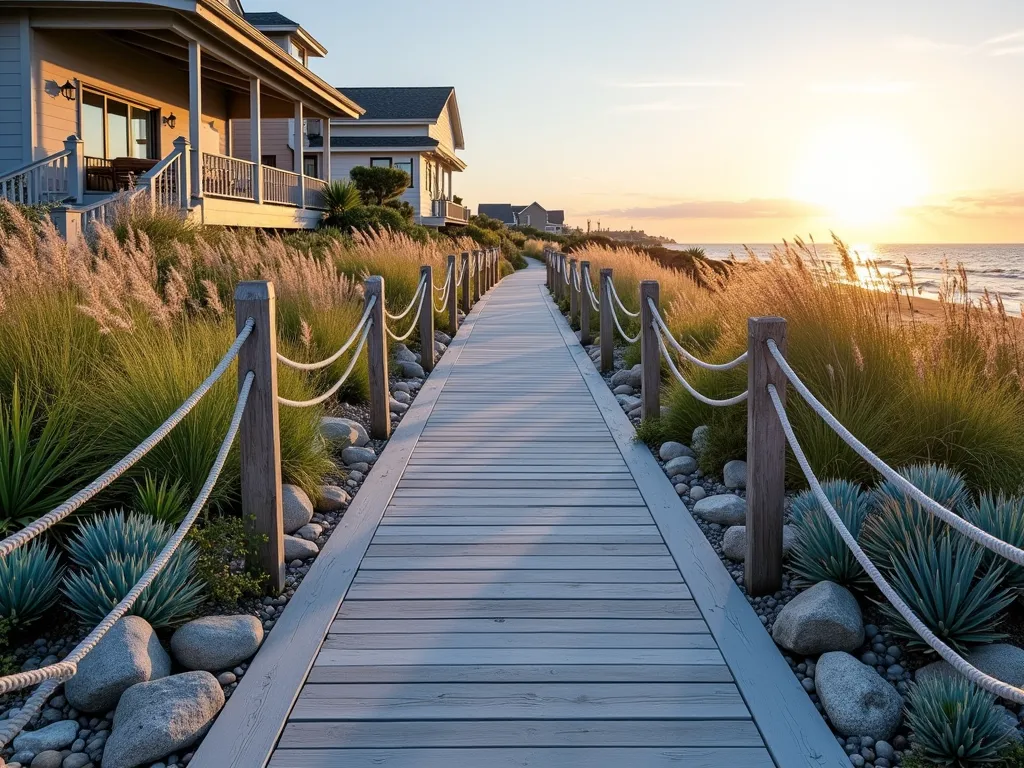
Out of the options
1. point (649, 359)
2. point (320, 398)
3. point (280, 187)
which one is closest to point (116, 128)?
point (280, 187)

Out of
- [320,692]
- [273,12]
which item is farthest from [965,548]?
[273,12]

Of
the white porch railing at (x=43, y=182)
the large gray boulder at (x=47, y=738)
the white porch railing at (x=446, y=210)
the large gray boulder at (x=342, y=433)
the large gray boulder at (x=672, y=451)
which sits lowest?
the large gray boulder at (x=47, y=738)

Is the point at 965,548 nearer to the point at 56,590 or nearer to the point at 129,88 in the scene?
the point at 56,590

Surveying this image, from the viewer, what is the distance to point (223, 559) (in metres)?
4.21

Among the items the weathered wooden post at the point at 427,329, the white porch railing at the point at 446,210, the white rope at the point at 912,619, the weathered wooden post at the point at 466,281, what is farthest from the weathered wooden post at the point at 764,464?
the white porch railing at the point at 446,210

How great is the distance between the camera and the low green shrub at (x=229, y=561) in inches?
161

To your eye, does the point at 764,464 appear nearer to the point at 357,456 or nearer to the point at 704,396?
the point at 704,396

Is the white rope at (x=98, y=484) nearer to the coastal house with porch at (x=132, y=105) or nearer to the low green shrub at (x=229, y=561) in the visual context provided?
the low green shrub at (x=229, y=561)

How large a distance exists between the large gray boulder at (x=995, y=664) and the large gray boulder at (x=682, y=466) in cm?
286

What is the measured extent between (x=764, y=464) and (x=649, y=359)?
3.47 metres

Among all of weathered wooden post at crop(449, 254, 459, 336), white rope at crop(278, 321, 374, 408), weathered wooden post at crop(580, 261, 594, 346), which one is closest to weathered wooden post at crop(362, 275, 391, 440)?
white rope at crop(278, 321, 374, 408)

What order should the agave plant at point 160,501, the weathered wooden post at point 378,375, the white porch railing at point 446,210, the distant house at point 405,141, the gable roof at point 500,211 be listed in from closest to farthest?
the agave plant at point 160,501
the weathered wooden post at point 378,375
the distant house at point 405,141
the white porch railing at point 446,210
the gable roof at point 500,211

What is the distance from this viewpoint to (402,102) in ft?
142

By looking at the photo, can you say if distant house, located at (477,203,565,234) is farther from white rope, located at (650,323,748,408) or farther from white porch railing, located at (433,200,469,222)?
white rope, located at (650,323,748,408)
